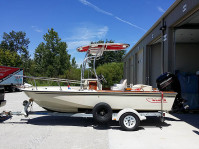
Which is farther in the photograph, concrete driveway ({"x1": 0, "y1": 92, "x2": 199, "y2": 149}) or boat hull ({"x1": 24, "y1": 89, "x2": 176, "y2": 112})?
boat hull ({"x1": 24, "y1": 89, "x2": 176, "y2": 112})

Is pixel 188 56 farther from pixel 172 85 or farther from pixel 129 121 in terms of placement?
pixel 129 121

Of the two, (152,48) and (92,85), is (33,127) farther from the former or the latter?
(152,48)

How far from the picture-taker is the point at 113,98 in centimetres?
561

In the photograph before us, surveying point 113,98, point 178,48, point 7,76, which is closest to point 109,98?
point 113,98

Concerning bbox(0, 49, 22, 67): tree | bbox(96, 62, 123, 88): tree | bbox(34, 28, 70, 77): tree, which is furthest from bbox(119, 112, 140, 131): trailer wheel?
bbox(0, 49, 22, 67): tree

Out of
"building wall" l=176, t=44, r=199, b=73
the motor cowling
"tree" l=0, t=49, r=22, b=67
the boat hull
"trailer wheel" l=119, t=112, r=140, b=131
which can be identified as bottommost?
"trailer wheel" l=119, t=112, r=140, b=131

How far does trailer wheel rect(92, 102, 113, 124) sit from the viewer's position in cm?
540

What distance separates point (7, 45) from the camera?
54.4 m

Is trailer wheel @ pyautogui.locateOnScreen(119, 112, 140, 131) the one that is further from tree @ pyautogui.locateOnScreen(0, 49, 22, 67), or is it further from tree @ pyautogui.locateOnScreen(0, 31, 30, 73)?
tree @ pyautogui.locateOnScreen(0, 31, 30, 73)

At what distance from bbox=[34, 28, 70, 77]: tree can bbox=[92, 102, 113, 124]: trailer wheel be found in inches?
1168

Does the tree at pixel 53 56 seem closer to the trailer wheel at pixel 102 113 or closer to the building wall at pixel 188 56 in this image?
the building wall at pixel 188 56

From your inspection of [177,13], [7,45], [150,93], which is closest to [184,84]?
[177,13]

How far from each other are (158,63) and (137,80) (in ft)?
14.8

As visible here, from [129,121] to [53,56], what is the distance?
32.3m
